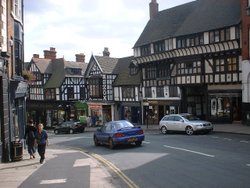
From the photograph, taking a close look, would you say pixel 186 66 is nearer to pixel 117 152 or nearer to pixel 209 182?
pixel 117 152

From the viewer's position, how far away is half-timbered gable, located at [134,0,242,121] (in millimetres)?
34094

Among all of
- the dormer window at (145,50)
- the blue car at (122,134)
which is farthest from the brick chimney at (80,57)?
the blue car at (122,134)

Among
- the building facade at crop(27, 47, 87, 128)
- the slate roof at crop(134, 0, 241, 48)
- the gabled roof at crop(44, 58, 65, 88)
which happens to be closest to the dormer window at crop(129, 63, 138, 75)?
the slate roof at crop(134, 0, 241, 48)

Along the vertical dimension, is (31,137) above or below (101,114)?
below

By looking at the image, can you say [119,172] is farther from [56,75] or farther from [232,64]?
[56,75]

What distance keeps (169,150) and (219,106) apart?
1780 cm

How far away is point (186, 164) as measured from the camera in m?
14.9

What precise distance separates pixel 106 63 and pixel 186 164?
1528 inches

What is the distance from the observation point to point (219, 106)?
3600cm

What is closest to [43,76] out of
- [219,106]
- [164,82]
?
[164,82]

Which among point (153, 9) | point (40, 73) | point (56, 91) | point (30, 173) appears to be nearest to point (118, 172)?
point (30, 173)

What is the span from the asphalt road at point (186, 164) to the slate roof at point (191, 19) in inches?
637

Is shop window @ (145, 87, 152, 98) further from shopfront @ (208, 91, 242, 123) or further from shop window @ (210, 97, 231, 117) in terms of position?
shop window @ (210, 97, 231, 117)

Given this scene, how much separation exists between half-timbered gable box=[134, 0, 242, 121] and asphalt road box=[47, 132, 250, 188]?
45.7 feet
